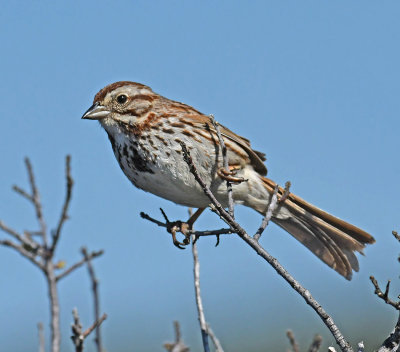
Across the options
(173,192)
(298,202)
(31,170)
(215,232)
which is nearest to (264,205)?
(298,202)

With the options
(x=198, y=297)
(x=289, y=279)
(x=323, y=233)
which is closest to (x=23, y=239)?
(x=289, y=279)

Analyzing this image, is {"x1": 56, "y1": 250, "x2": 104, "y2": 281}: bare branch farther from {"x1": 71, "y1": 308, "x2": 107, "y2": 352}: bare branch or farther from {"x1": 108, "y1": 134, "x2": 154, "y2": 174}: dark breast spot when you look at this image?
{"x1": 108, "y1": 134, "x2": 154, "y2": 174}: dark breast spot

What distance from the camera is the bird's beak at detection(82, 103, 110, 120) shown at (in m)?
6.20

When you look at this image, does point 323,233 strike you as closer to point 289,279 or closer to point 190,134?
point 190,134

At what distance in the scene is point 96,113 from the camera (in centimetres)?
621

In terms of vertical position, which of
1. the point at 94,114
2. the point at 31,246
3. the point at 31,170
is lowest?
the point at 31,246

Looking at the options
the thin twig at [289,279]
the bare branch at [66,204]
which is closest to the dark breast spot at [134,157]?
the thin twig at [289,279]

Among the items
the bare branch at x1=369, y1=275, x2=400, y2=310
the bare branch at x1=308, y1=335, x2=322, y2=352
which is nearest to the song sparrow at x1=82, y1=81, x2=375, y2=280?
the bare branch at x1=308, y1=335, x2=322, y2=352

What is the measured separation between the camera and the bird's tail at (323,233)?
621 centimetres

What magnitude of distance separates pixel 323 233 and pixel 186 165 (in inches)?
52.9

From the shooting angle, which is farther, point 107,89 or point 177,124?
point 107,89

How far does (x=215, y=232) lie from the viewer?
4.64 meters

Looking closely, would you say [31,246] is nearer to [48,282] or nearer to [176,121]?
[48,282]

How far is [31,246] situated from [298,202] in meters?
4.25
